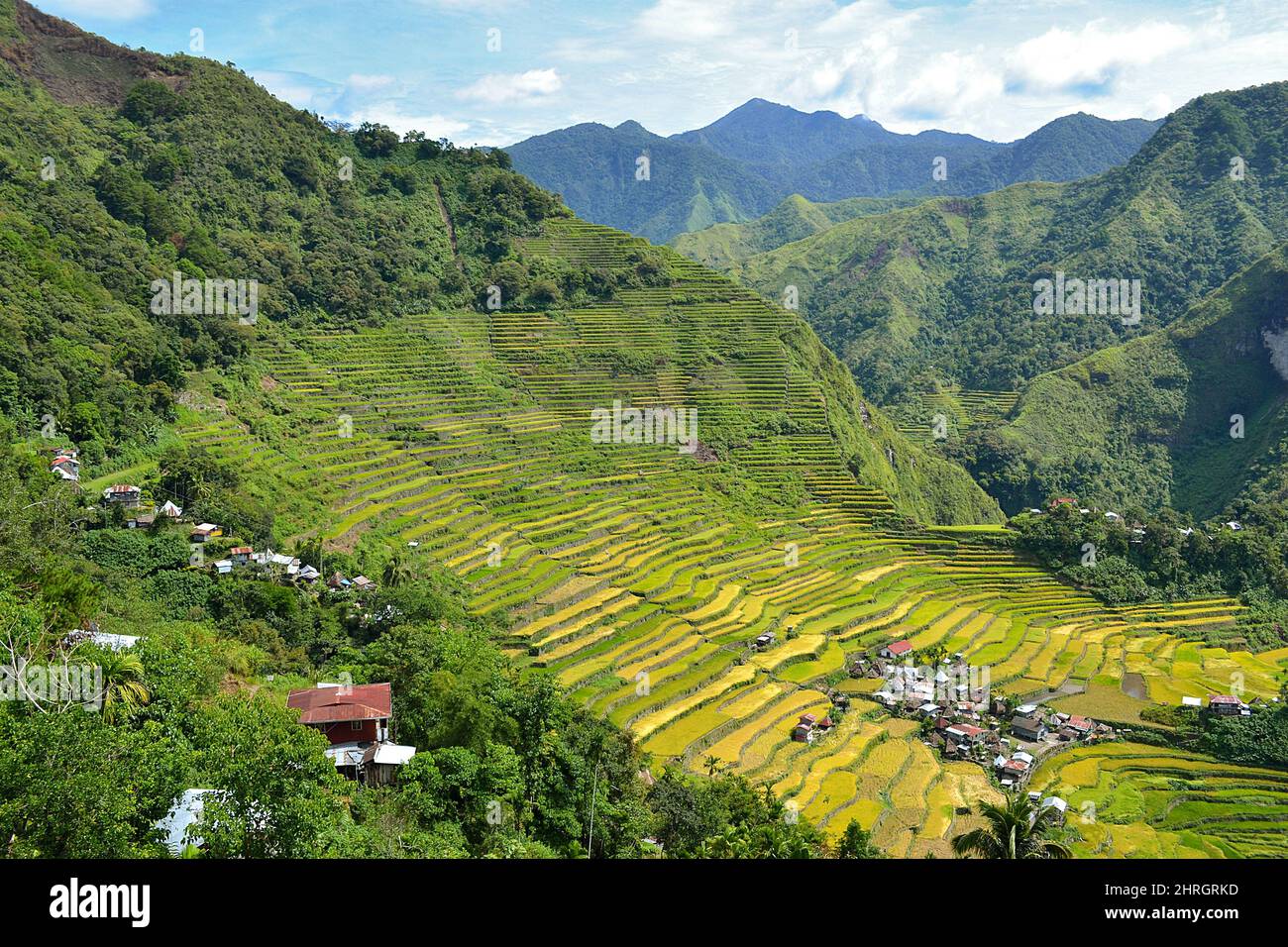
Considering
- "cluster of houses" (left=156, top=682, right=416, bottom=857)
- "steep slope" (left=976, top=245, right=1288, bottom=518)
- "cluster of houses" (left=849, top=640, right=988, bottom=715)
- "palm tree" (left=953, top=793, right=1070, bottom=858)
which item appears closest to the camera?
"palm tree" (left=953, top=793, right=1070, bottom=858)

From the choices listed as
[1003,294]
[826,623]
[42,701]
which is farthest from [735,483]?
[1003,294]

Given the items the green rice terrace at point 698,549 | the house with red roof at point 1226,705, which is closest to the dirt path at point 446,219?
the green rice terrace at point 698,549

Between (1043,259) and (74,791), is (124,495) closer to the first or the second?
(74,791)

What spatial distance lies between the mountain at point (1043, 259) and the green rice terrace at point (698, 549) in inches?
1918

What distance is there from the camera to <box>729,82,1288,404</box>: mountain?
9212 cm

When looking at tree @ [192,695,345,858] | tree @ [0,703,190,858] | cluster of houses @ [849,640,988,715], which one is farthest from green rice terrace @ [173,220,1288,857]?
tree @ [0,703,190,858]

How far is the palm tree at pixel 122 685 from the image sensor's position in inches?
408

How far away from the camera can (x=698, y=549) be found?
3322cm

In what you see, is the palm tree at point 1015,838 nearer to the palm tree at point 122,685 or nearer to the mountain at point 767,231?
the palm tree at point 122,685

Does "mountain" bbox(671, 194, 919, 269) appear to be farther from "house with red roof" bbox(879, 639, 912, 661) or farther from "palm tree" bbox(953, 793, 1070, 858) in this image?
"palm tree" bbox(953, 793, 1070, 858)

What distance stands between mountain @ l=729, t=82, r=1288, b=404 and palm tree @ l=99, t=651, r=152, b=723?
8152cm

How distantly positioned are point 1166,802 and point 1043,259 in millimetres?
101653

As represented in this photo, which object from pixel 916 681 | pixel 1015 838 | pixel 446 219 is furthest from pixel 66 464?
pixel 446 219

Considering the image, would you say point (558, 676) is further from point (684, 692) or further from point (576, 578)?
point (576, 578)
